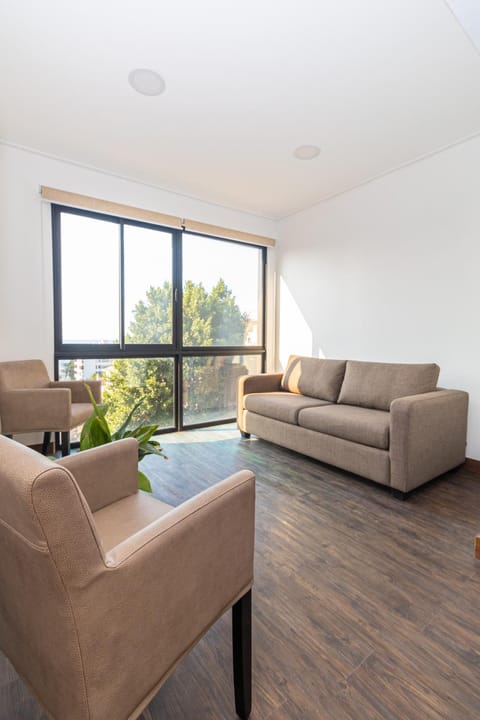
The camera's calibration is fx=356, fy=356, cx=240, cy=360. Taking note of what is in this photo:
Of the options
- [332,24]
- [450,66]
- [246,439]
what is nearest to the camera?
[332,24]

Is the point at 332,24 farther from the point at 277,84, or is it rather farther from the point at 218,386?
the point at 218,386

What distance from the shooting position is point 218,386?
425 cm

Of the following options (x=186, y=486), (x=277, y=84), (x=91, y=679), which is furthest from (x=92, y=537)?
(x=277, y=84)

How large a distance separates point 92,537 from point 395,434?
81.2 inches

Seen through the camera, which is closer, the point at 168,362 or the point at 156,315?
the point at 156,315

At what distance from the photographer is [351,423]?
258cm

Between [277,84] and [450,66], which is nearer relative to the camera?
[450,66]

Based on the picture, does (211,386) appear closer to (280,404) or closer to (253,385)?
(253,385)

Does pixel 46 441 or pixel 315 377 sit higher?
pixel 315 377

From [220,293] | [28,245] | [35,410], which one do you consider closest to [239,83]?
[28,245]

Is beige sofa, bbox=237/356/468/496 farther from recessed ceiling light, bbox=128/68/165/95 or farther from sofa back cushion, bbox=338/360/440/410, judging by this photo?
recessed ceiling light, bbox=128/68/165/95

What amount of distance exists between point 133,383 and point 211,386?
0.94 meters

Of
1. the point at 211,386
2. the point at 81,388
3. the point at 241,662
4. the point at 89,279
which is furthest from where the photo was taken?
the point at 211,386

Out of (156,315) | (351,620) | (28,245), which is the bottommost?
(351,620)
